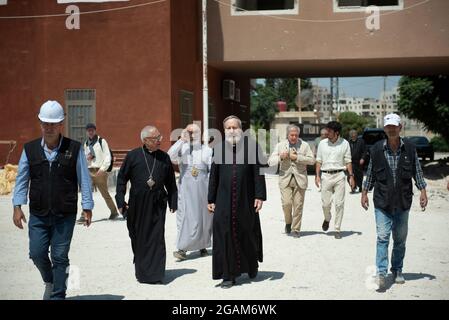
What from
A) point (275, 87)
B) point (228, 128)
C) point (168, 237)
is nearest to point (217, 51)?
point (168, 237)

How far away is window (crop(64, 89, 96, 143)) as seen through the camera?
2038cm

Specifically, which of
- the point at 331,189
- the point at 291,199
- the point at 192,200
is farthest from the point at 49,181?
the point at 331,189

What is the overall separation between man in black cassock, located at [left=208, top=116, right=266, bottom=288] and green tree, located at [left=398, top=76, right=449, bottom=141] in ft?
Answer: 73.5

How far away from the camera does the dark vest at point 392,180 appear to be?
22.7 feet

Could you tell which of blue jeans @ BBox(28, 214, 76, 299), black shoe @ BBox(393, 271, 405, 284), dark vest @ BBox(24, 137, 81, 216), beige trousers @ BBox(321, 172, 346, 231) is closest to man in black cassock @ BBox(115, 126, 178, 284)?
blue jeans @ BBox(28, 214, 76, 299)

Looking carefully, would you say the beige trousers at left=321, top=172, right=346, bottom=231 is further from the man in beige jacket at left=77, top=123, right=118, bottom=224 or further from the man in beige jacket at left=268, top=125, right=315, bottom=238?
the man in beige jacket at left=77, top=123, right=118, bottom=224

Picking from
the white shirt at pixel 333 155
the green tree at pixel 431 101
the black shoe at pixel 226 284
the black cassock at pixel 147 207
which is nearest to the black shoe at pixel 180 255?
the black cassock at pixel 147 207

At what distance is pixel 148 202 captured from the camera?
750cm

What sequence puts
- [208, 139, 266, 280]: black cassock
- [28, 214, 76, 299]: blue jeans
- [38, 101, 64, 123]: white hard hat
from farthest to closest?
[208, 139, 266, 280]: black cassock
[28, 214, 76, 299]: blue jeans
[38, 101, 64, 123]: white hard hat

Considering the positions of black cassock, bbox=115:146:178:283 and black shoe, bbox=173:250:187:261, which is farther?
black shoe, bbox=173:250:187:261

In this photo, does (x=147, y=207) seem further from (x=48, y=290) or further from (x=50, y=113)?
(x=50, y=113)

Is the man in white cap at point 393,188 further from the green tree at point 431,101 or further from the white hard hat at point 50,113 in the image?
the green tree at point 431,101

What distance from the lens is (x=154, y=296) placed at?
657cm
